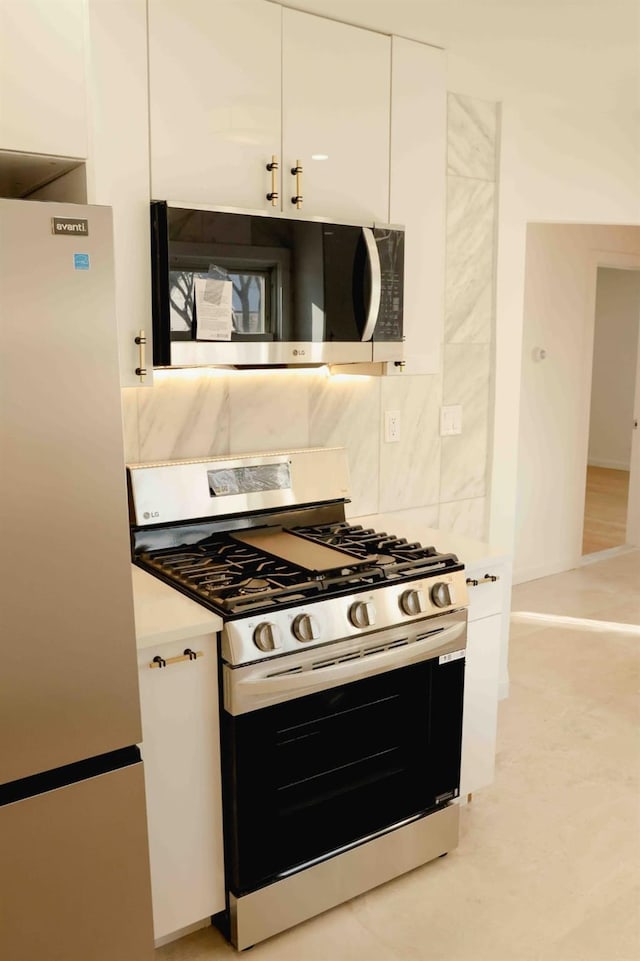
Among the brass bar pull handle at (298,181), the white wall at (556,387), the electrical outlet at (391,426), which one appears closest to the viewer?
the brass bar pull handle at (298,181)

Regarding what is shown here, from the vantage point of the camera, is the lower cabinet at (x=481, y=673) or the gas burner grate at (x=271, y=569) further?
the lower cabinet at (x=481, y=673)

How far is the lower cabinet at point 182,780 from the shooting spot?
2033 millimetres

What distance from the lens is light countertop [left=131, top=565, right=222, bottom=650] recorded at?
78.0 inches

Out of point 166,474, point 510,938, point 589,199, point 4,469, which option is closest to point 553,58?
point 589,199

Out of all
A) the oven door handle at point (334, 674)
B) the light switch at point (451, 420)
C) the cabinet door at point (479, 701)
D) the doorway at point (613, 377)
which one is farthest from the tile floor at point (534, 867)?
the doorway at point (613, 377)

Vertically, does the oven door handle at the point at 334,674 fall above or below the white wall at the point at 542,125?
below

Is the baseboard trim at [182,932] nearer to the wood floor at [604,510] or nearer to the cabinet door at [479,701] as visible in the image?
Result: the cabinet door at [479,701]

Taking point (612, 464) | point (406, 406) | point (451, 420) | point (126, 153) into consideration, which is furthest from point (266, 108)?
point (612, 464)

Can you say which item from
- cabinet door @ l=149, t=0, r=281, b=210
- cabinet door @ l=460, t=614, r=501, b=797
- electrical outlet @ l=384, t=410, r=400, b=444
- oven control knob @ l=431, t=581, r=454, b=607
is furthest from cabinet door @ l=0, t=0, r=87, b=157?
cabinet door @ l=460, t=614, r=501, b=797

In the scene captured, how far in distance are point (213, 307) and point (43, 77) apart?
0.70 m

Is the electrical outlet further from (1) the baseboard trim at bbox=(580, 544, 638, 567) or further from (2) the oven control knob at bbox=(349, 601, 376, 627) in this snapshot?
(1) the baseboard trim at bbox=(580, 544, 638, 567)

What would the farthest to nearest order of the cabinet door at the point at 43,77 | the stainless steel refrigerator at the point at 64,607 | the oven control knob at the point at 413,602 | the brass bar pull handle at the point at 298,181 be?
the brass bar pull handle at the point at 298,181 < the oven control knob at the point at 413,602 < the cabinet door at the point at 43,77 < the stainless steel refrigerator at the point at 64,607

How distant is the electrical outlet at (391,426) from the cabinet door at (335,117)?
735 millimetres

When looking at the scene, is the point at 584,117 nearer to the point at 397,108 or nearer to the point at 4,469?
the point at 397,108
